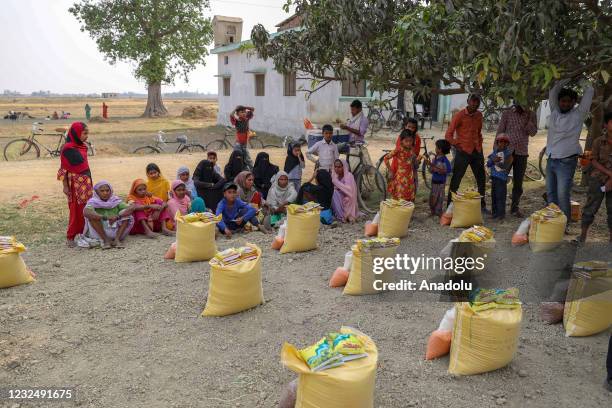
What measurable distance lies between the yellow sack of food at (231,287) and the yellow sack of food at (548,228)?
9.61 feet

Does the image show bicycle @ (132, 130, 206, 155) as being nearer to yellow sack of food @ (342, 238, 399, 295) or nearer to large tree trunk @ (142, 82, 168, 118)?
yellow sack of food @ (342, 238, 399, 295)

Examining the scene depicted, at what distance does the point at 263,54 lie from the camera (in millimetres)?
6180

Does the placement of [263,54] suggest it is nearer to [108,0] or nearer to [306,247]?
[306,247]

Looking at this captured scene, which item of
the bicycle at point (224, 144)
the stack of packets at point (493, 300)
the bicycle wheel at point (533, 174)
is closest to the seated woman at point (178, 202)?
the stack of packets at point (493, 300)

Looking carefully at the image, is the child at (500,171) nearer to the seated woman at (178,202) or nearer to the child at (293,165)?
the child at (293,165)

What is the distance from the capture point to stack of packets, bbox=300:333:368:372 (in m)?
2.38

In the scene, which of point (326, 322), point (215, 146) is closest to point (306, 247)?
point (326, 322)

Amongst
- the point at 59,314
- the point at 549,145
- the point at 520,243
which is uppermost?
the point at 549,145

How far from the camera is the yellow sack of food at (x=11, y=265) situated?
446cm

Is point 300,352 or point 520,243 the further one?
point 520,243

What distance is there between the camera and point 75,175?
582 centimetres

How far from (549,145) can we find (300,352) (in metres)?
4.18

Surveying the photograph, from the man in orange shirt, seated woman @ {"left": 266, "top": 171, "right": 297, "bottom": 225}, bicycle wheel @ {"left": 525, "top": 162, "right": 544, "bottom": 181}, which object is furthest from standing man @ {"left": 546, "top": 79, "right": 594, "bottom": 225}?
bicycle wheel @ {"left": 525, "top": 162, "right": 544, "bottom": 181}

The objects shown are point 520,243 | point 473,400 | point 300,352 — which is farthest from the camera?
point 520,243
